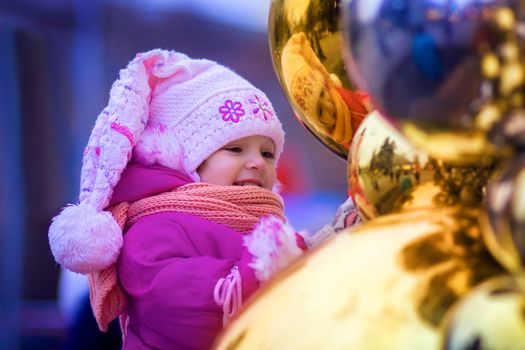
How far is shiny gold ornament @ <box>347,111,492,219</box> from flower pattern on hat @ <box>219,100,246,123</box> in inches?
29.4

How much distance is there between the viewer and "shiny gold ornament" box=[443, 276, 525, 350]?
19.8 inches

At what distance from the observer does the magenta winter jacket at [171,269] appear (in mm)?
1196

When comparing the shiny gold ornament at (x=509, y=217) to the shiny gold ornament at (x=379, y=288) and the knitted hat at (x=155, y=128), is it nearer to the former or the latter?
the shiny gold ornament at (x=379, y=288)

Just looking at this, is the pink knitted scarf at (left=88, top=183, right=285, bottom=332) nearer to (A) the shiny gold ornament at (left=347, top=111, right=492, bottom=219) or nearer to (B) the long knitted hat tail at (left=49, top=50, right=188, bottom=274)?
(B) the long knitted hat tail at (left=49, top=50, right=188, bottom=274)

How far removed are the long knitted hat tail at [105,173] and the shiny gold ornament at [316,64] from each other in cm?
44

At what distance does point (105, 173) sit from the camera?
1.43m

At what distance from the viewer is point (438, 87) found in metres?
0.55

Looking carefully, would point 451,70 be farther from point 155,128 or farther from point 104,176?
point 155,128

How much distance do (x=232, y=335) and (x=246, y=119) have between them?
97 cm

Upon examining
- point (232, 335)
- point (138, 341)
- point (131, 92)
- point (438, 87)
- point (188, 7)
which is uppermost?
point (438, 87)

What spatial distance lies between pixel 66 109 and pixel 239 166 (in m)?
2.92

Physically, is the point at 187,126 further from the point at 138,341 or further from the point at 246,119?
the point at 138,341

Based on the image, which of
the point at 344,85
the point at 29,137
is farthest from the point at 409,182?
the point at 29,137

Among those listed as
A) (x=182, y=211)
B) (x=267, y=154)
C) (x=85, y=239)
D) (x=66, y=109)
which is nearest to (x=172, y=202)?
(x=182, y=211)
